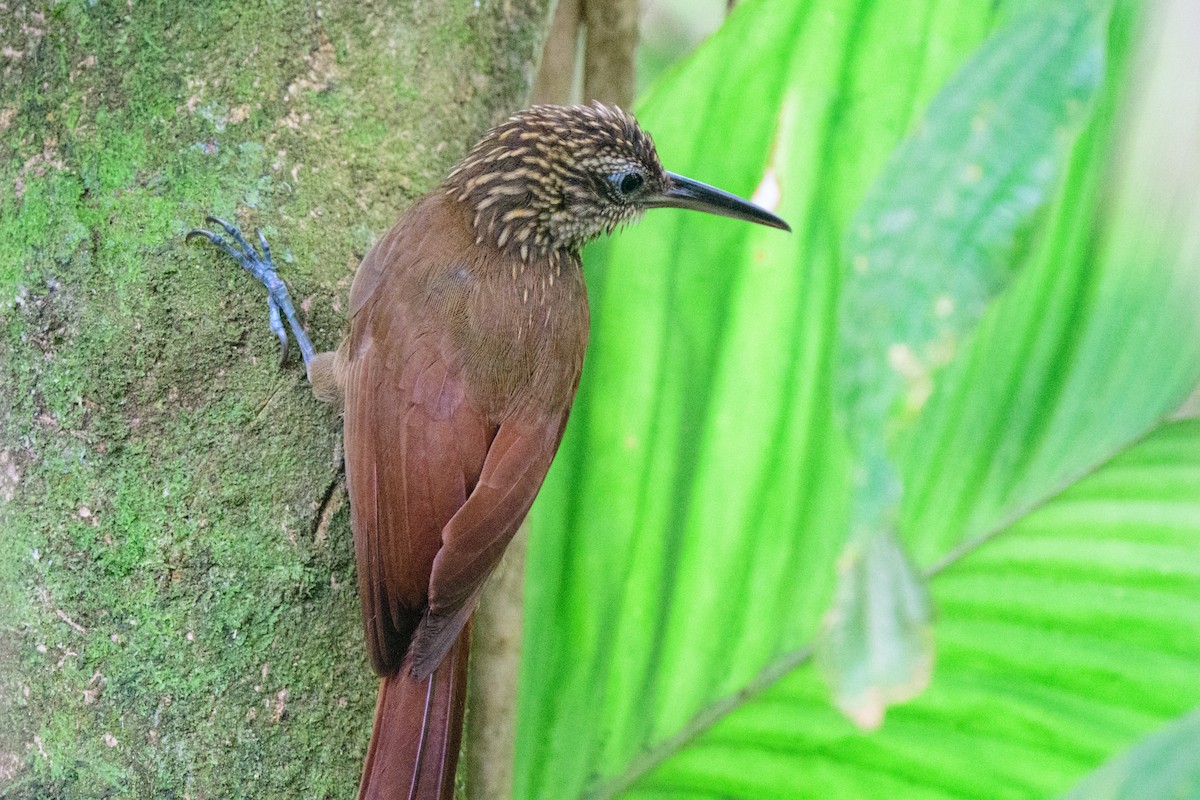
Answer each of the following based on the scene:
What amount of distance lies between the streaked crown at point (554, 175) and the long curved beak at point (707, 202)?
36mm

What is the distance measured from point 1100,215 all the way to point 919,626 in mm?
680

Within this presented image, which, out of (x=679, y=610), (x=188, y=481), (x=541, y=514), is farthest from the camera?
(x=541, y=514)

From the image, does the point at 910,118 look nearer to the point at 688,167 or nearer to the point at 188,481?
the point at 688,167

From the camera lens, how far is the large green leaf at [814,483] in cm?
136

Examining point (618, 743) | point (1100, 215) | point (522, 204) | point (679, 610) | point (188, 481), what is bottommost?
point (618, 743)

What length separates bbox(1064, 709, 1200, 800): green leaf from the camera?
44.4 inches

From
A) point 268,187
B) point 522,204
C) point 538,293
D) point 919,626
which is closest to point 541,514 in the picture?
point 538,293

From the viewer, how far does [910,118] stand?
57.6 inches

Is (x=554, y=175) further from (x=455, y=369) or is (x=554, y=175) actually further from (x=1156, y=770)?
(x=1156, y=770)

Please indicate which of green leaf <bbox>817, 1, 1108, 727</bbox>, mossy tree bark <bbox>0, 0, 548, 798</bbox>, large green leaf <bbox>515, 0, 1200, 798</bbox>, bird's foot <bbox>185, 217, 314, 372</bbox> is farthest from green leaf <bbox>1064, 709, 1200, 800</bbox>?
bird's foot <bbox>185, 217, 314, 372</bbox>

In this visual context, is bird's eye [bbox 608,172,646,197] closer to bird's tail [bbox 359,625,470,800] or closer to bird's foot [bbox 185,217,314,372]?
bird's foot [bbox 185,217,314,372]

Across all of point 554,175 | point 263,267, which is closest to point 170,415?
point 263,267

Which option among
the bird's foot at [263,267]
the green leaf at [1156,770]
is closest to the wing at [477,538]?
the bird's foot at [263,267]

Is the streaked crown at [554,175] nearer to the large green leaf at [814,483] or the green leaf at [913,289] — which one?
the large green leaf at [814,483]
